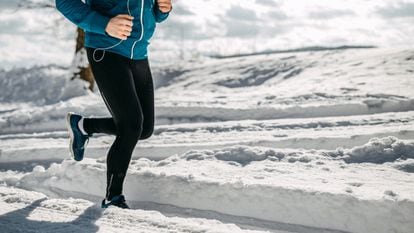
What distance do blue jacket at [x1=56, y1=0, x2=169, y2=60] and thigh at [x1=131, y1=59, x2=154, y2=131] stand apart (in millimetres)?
99

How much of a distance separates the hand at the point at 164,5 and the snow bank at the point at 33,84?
385 inches

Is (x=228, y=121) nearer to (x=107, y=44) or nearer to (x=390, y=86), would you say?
(x=390, y=86)

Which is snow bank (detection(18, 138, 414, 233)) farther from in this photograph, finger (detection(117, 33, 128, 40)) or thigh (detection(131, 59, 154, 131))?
finger (detection(117, 33, 128, 40))

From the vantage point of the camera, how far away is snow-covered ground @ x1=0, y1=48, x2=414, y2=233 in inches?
109

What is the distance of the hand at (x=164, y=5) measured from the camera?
306cm

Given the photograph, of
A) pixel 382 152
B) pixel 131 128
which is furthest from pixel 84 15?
pixel 382 152

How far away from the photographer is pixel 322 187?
3.07 m

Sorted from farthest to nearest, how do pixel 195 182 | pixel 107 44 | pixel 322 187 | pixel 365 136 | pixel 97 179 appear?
pixel 365 136
pixel 97 179
pixel 195 182
pixel 322 187
pixel 107 44

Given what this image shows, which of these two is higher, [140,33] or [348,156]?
[140,33]

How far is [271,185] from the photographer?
3.15 metres

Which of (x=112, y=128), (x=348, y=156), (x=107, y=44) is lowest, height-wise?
(x=348, y=156)

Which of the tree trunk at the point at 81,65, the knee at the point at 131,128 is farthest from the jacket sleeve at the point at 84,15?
the tree trunk at the point at 81,65

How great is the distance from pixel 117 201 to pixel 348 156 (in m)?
1.97

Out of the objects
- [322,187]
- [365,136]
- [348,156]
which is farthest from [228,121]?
[322,187]
